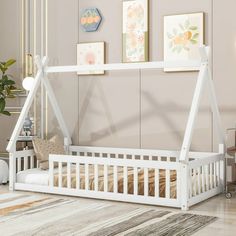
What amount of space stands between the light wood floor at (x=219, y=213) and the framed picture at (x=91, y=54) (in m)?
1.63

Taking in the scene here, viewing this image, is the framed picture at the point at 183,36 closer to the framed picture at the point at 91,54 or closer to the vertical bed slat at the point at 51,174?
the framed picture at the point at 91,54

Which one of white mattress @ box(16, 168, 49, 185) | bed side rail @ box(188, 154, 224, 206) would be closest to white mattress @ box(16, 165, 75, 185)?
white mattress @ box(16, 168, 49, 185)

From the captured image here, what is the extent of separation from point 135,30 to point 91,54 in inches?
22.8

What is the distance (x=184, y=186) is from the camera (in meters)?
3.93

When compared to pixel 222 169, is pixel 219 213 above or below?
below

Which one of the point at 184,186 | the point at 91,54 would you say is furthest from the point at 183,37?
the point at 184,186

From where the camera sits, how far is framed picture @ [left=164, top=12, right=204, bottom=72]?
490 cm

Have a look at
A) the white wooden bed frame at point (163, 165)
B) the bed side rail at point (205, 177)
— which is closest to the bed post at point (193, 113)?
the white wooden bed frame at point (163, 165)

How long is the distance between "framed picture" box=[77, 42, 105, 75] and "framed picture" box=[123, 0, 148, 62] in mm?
278

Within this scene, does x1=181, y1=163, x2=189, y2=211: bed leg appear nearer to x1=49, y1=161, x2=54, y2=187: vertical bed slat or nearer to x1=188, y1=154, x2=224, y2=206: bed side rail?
x1=188, y1=154, x2=224, y2=206: bed side rail

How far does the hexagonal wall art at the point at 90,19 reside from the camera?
5.47 m

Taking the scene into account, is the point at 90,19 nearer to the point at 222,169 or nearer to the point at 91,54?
the point at 91,54

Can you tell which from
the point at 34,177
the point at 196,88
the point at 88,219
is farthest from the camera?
the point at 34,177

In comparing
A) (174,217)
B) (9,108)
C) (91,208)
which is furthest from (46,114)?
(174,217)
